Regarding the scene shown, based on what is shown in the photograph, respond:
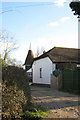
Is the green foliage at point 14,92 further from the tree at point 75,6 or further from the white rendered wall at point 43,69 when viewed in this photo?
the white rendered wall at point 43,69

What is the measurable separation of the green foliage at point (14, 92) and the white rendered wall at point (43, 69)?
14.5m

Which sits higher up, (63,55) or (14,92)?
(63,55)

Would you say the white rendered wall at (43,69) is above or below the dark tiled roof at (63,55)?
below

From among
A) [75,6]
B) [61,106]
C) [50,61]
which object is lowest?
[61,106]

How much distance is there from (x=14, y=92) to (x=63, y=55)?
1804 cm

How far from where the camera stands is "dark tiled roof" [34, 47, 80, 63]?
65.2 feet

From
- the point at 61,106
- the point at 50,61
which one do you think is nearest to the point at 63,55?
the point at 50,61

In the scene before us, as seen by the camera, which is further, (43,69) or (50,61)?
(43,69)

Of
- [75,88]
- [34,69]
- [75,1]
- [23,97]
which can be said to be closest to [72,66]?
[75,88]

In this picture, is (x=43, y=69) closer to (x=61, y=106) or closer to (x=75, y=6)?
(x=75, y=6)

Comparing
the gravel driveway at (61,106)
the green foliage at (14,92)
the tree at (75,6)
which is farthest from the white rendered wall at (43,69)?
the green foliage at (14,92)

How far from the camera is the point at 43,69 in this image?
2236cm

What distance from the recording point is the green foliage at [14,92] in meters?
4.02

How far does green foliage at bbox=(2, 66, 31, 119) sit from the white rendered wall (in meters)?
14.5
